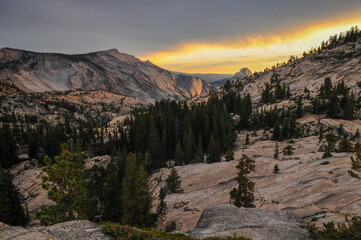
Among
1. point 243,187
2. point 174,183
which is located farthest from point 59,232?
point 174,183

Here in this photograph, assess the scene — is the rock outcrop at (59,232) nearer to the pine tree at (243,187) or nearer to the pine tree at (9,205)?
the pine tree at (243,187)

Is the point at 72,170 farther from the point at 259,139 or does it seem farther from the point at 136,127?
the point at 259,139

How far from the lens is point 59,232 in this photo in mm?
15586

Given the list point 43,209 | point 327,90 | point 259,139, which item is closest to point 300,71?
point 327,90

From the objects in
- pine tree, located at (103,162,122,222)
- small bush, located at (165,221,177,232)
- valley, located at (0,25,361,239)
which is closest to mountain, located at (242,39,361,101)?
valley, located at (0,25,361,239)

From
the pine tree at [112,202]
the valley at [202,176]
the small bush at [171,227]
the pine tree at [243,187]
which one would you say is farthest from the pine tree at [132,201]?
the pine tree at [243,187]

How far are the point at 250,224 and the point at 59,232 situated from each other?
19.0m

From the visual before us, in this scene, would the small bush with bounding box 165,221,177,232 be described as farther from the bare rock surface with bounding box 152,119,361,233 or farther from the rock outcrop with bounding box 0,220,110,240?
the rock outcrop with bounding box 0,220,110,240

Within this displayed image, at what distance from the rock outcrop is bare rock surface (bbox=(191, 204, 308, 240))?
35.0 feet

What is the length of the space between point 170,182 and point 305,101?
125 m

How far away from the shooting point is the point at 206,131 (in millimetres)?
92312

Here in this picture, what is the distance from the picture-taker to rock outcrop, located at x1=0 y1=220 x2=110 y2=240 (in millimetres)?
13766

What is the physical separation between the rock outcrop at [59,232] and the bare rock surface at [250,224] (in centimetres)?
1067

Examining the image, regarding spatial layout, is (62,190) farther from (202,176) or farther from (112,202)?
(202,176)
